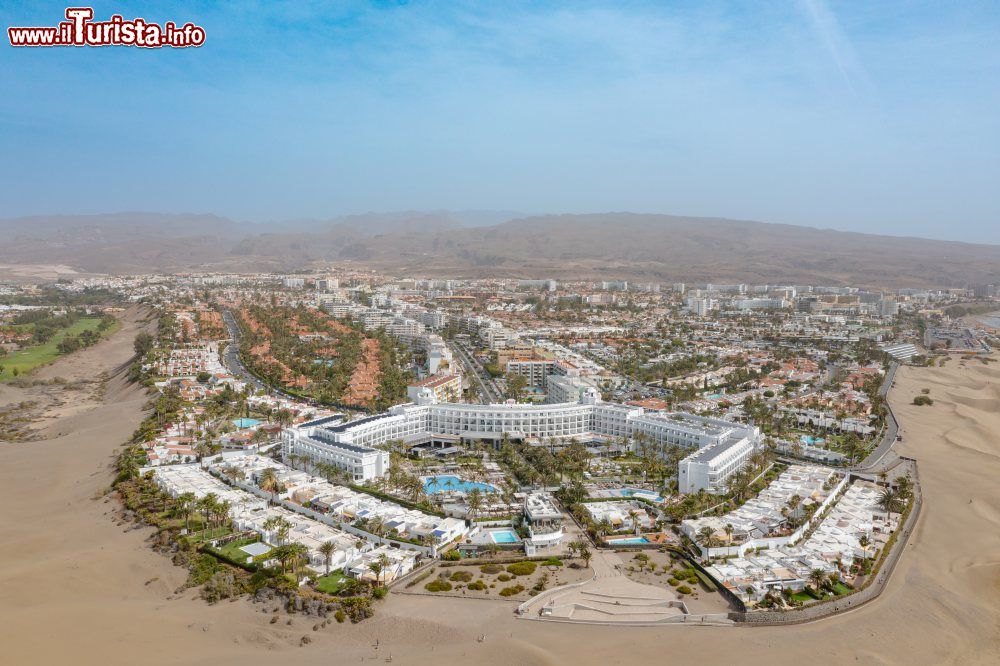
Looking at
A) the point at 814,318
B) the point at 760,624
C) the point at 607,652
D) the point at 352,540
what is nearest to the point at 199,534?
the point at 352,540

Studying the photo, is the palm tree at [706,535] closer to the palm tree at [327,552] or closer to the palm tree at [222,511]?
the palm tree at [327,552]

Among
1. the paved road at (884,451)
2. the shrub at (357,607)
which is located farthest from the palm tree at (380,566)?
the paved road at (884,451)

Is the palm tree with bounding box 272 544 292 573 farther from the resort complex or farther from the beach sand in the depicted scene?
the beach sand

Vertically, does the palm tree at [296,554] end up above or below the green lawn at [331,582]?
above

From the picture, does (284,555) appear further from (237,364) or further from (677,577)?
(237,364)

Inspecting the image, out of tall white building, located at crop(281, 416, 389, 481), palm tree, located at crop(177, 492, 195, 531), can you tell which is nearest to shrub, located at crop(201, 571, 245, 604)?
palm tree, located at crop(177, 492, 195, 531)

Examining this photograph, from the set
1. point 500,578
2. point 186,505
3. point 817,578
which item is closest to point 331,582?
point 500,578

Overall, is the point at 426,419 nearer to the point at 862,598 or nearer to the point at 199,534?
the point at 199,534
